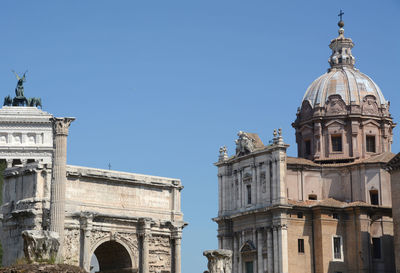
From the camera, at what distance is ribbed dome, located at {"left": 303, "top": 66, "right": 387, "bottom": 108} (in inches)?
3068

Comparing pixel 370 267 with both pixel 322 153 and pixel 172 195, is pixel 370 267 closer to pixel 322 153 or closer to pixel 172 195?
pixel 322 153

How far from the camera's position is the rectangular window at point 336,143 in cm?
7681

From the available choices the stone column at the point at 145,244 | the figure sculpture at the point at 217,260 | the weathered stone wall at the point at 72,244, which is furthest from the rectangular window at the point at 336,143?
the figure sculpture at the point at 217,260

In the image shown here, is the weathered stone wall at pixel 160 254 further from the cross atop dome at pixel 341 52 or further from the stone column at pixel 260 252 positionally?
Answer: the cross atop dome at pixel 341 52

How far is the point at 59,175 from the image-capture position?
4125cm

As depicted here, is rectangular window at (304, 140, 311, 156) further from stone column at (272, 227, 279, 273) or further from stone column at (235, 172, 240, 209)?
stone column at (272, 227, 279, 273)

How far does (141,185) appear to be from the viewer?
52125mm

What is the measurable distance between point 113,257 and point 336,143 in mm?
32476

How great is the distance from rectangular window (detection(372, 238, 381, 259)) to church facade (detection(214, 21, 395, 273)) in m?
0.09

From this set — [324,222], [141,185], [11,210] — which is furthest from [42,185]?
[324,222]

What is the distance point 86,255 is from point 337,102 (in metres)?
37.8

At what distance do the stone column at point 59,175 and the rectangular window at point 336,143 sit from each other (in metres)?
40.9

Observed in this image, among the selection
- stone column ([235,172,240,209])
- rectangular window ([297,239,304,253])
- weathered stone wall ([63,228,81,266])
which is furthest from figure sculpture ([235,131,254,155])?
weathered stone wall ([63,228,81,266])

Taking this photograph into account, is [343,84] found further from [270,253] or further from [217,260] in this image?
[217,260]
